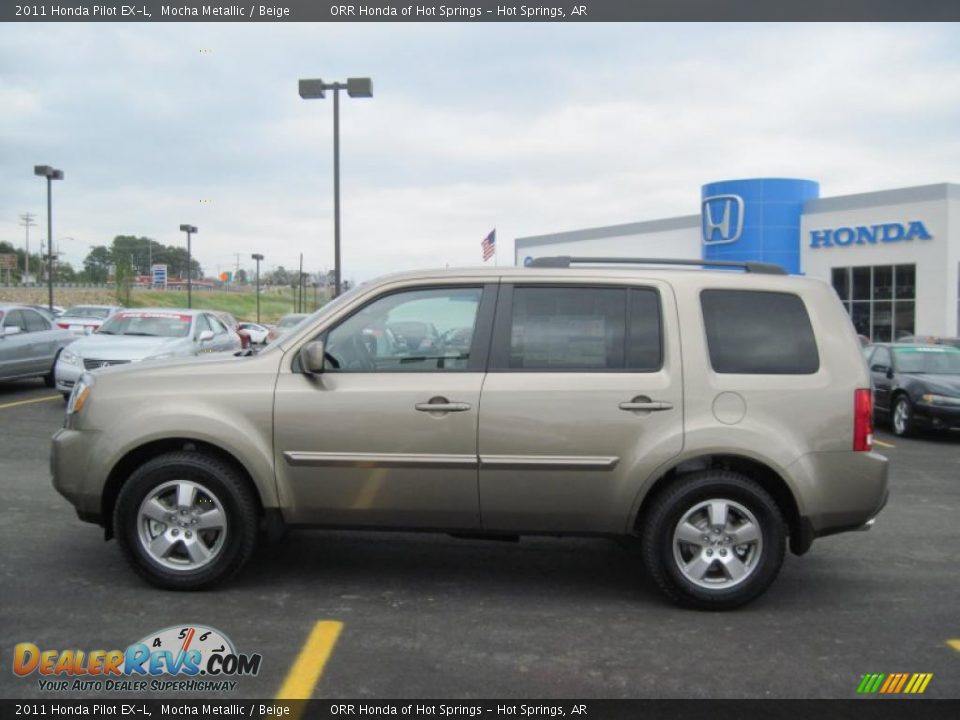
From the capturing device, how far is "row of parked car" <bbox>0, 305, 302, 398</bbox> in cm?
1205

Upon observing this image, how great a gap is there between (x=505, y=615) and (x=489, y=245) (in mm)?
21965

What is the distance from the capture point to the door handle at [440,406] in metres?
4.57

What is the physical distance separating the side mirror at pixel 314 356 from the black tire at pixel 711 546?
6.46 feet

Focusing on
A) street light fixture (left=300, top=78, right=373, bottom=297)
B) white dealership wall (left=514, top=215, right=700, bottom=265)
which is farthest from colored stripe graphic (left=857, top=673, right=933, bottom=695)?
white dealership wall (left=514, top=215, right=700, bottom=265)

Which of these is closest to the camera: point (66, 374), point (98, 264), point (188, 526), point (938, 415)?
point (188, 526)

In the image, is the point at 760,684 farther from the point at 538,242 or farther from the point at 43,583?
the point at 538,242

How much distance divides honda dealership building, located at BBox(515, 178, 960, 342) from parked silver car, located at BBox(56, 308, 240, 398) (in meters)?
20.4

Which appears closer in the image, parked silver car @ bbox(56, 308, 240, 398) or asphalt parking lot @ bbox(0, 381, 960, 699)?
asphalt parking lot @ bbox(0, 381, 960, 699)

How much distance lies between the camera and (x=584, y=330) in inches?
186

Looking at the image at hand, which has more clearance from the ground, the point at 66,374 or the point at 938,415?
the point at 66,374

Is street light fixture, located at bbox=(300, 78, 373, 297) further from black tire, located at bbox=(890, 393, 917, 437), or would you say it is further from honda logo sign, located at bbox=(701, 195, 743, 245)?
honda logo sign, located at bbox=(701, 195, 743, 245)

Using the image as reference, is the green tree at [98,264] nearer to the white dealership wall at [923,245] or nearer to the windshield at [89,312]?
the windshield at [89,312]

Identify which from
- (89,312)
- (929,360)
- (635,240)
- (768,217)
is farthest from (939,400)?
(635,240)
